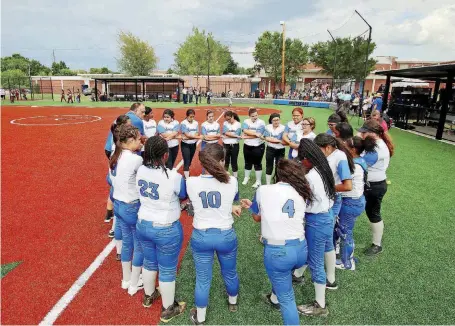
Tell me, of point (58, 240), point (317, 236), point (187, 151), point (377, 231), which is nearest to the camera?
point (317, 236)

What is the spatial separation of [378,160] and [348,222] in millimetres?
1114

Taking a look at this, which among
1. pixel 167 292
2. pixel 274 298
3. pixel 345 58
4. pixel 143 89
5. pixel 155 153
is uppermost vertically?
pixel 345 58

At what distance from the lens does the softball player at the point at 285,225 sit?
9.47ft

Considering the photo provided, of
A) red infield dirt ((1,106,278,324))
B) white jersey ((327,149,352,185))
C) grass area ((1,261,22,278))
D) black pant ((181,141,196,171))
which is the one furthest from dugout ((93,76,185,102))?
white jersey ((327,149,352,185))

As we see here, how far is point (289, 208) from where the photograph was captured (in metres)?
2.89

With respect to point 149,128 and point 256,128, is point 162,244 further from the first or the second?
point 149,128

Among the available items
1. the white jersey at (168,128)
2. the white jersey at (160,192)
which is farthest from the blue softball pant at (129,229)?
the white jersey at (168,128)

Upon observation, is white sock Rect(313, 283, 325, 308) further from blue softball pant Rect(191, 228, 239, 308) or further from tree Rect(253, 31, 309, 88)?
tree Rect(253, 31, 309, 88)

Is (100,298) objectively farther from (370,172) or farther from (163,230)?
(370,172)

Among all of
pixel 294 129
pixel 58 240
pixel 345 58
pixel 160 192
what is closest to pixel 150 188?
pixel 160 192

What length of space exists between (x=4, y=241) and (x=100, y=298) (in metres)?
2.62

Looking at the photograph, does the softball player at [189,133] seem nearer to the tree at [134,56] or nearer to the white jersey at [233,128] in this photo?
the white jersey at [233,128]

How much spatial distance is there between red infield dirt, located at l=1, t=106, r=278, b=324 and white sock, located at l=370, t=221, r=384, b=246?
3.21 meters

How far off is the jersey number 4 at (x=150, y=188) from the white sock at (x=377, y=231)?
12.1 feet
